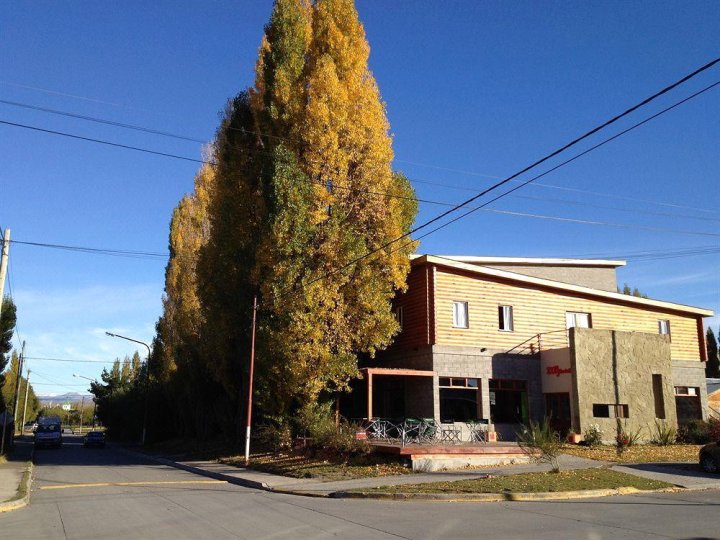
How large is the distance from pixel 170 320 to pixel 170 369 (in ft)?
11.0

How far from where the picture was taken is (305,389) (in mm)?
23109

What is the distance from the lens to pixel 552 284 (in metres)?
29.1

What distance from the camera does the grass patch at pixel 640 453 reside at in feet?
68.5

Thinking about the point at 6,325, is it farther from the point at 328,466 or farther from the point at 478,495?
the point at 478,495

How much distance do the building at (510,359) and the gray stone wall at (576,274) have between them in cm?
402

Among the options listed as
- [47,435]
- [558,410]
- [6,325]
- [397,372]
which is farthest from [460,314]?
[6,325]

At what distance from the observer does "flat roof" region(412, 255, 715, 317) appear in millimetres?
26734

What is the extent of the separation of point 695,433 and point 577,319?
6999 millimetres

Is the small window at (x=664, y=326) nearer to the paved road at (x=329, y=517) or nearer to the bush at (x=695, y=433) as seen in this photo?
the bush at (x=695, y=433)

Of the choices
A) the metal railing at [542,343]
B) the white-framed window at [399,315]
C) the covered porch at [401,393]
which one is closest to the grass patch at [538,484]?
the covered porch at [401,393]

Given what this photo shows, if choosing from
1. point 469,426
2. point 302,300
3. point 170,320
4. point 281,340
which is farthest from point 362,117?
point 170,320

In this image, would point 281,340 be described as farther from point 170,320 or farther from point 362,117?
point 170,320

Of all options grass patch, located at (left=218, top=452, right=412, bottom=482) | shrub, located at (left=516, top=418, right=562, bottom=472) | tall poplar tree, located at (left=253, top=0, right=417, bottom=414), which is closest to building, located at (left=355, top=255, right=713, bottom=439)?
tall poplar tree, located at (left=253, top=0, right=417, bottom=414)

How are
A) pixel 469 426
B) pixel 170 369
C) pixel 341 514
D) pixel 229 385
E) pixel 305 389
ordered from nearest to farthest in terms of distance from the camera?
pixel 341 514, pixel 305 389, pixel 469 426, pixel 229 385, pixel 170 369
